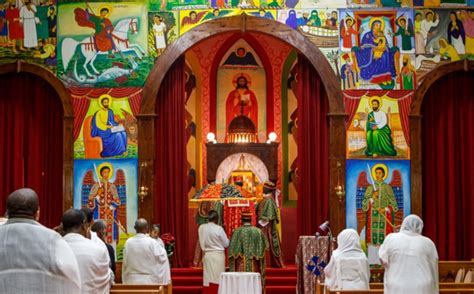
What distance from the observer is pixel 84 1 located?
1636cm

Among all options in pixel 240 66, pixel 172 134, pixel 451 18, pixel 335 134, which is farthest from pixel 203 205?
pixel 451 18

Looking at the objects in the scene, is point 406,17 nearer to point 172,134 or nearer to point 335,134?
point 335,134

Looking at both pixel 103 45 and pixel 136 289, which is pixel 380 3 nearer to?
pixel 103 45

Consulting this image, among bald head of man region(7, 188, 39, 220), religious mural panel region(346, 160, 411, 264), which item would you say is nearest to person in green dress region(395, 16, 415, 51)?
religious mural panel region(346, 160, 411, 264)

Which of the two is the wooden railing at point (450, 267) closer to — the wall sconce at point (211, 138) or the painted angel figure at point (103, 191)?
the painted angel figure at point (103, 191)

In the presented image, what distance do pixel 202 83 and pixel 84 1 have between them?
479cm

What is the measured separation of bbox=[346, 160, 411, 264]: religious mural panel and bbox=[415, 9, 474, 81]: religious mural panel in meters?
1.86

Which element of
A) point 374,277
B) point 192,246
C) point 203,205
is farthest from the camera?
point 192,246

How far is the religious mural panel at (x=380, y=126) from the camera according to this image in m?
16.0

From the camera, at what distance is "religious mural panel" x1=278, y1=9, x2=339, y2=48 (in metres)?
16.2

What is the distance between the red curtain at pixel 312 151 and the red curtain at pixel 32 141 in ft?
14.7

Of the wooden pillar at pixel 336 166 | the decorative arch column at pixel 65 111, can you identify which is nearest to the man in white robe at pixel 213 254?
the wooden pillar at pixel 336 166

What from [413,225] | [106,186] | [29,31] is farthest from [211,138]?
[413,225]

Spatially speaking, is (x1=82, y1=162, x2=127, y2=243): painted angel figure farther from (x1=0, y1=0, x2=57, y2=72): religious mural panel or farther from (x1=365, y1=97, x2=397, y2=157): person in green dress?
(x1=365, y1=97, x2=397, y2=157): person in green dress
